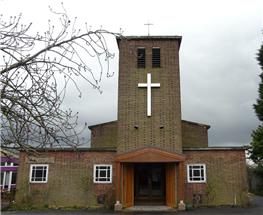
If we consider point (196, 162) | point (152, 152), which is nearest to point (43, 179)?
point (152, 152)

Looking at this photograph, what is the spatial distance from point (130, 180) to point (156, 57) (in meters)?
8.03

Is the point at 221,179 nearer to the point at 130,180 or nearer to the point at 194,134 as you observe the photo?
the point at 130,180

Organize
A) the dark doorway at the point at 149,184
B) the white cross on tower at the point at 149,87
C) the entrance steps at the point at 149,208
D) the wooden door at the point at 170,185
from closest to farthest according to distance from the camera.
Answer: the entrance steps at the point at 149,208 < the wooden door at the point at 170,185 < the white cross on tower at the point at 149,87 < the dark doorway at the point at 149,184

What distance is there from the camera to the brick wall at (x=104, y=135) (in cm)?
2838

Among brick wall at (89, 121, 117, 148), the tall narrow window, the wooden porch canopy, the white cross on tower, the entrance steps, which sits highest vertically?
the tall narrow window

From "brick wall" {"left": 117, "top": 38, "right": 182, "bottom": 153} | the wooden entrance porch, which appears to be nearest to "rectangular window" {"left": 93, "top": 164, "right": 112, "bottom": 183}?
the wooden entrance porch

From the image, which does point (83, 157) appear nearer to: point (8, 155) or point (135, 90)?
point (135, 90)

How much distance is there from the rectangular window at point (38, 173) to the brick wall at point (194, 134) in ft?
38.0

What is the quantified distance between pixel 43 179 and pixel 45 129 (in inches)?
762

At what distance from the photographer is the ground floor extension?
2069cm

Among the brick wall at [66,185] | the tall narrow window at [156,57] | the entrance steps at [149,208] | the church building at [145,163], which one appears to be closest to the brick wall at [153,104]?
the church building at [145,163]

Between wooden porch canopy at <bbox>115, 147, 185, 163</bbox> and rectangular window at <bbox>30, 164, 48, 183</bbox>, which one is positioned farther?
rectangular window at <bbox>30, 164, 48, 183</bbox>

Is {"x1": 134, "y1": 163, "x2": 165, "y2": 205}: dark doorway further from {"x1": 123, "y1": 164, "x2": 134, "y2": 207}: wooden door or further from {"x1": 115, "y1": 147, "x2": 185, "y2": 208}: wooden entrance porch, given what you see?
Answer: {"x1": 123, "y1": 164, "x2": 134, "y2": 207}: wooden door

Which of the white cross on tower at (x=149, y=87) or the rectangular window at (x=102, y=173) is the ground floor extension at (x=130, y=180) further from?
the white cross on tower at (x=149, y=87)
